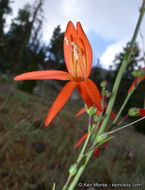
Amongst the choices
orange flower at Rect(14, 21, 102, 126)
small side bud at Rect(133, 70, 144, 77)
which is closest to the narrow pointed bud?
small side bud at Rect(133, 70, 144, 77)

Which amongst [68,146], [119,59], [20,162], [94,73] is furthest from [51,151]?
[119,59]

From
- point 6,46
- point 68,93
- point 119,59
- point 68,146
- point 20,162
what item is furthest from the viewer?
point 6,46

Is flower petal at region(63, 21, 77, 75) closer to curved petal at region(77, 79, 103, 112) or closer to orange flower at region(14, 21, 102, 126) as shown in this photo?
orange flower at region(14, 21, 102, 126)

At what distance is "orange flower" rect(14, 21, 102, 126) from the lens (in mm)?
298

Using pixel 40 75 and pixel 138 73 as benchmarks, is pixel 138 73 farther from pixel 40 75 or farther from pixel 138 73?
pixel 40 75

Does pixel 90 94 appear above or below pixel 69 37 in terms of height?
below

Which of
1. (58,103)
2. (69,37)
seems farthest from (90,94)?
(69,37)

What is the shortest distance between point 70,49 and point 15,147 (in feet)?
5.55

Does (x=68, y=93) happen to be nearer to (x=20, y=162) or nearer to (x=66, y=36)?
(x=66, y=36)

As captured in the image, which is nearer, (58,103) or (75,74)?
(58,103)

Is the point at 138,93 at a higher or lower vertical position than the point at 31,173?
higher

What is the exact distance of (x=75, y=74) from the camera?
406 mm

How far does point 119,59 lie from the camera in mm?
648

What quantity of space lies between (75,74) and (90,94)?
129 millimetres
